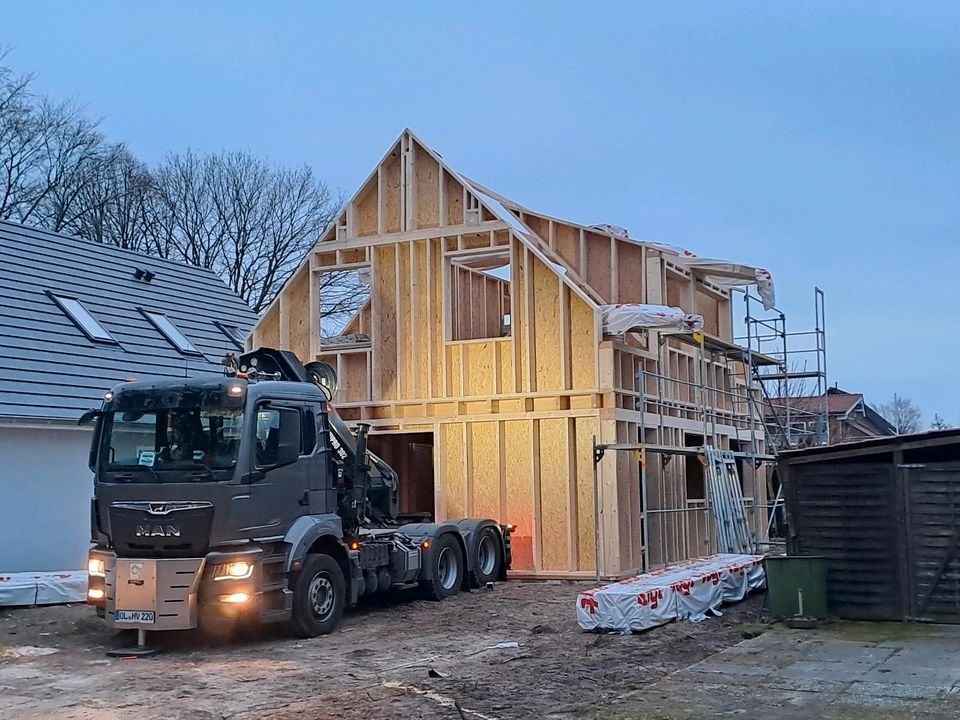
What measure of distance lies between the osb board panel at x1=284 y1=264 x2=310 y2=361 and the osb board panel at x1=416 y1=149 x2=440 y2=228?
254cm

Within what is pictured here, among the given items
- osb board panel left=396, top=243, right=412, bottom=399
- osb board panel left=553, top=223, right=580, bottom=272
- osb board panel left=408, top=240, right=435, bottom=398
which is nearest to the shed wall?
osb board panel left=396, top=243, right=412, bottom=399

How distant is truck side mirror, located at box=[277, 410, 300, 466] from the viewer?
41.6 ft

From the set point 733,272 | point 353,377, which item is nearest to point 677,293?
point 733,272

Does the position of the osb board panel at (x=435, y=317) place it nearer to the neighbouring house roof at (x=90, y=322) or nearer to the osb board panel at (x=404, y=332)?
the osb board panel at (x=404, y=332)

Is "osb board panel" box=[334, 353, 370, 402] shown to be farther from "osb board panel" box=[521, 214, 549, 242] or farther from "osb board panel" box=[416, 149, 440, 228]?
"osb board panel" box=[521, 214, 549, 242]

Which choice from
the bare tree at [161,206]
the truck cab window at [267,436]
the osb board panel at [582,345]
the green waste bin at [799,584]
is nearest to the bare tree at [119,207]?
the bare tree at [161,206]

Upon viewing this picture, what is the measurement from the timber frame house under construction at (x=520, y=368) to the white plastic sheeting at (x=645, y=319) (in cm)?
27

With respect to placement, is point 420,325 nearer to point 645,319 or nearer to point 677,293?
point 645,319

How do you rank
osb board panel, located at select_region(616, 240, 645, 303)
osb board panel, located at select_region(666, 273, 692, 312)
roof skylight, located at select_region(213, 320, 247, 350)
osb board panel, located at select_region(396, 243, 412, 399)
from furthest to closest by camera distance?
roof skylight, located at select_region(213, 320, 247, 350) → osb board panel, located at select_region(666, 273, 692, 312) → osb board panel, located at select_region(396, 243, 412, 399) → osb board panel, located at select_region(616, 240, 645, 303)

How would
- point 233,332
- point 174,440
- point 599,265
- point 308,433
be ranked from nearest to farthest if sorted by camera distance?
point 174,440 < point 308,433 < point 599,265 < point 233,332

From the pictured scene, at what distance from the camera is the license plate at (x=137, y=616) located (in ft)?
38.6

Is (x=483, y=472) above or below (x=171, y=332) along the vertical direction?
below

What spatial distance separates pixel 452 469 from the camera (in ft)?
62.3

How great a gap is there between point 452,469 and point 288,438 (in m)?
6.46
